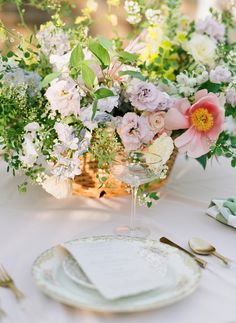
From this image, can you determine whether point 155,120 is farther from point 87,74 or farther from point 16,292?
point 16,292

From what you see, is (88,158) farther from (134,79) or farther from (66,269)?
(66,269)

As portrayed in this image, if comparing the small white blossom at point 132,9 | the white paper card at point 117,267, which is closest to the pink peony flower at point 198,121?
the white paper card at point 117,267

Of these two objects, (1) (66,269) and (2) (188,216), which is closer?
(1) (66,269)

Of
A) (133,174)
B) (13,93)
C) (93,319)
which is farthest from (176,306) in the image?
(13,93)

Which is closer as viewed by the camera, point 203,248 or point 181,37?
point 203,248

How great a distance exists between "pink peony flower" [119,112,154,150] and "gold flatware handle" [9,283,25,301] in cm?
40

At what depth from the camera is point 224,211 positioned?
123 centimetres

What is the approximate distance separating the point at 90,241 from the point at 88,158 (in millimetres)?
331

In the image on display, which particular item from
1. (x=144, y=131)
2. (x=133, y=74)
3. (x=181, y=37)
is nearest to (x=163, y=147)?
(x=144, y=131)

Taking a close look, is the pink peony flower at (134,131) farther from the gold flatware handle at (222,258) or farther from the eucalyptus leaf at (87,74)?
the gold flatware handle at (222,258)

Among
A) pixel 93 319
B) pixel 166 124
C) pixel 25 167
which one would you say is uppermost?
pixel 166 124

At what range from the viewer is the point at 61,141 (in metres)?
1.17

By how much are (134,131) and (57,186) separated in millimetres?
225

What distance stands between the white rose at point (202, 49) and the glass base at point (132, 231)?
1.99ft
